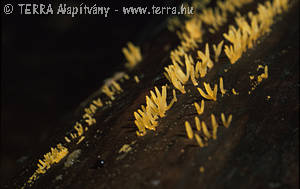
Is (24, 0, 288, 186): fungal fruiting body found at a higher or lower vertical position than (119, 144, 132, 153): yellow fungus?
higher

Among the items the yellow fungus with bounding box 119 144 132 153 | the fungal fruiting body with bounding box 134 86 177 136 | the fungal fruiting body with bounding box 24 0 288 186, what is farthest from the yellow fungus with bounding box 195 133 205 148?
the yellow fungus with bounding box 119 144 132 153

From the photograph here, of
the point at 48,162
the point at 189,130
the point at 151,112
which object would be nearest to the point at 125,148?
the point at 151,112

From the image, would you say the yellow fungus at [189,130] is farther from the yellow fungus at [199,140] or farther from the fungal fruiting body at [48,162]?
the fungal fruiting body at [48,162]

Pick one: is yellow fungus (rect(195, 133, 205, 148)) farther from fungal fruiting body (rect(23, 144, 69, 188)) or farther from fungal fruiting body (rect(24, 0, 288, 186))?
fungal fruiting body (rect(23, 144, 69, 188))

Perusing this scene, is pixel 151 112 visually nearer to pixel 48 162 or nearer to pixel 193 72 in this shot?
pixel 193 72

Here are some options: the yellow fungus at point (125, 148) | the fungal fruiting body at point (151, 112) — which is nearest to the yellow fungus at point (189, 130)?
the fungal fruiting body at point (151, 112)

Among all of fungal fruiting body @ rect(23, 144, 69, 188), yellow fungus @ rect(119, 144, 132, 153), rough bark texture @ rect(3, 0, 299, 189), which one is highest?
fungal fruiting body @ rect(23, 144, 69, 188)

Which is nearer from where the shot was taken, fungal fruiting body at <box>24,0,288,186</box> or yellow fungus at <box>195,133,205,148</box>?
yellow fungus at <box>195,133,205,148</box>

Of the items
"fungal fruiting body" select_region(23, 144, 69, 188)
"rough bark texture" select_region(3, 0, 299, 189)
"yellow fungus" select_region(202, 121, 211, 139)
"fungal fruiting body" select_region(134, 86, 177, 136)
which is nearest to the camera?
"rough bark texture" select_region(3, 0, 299, 189)

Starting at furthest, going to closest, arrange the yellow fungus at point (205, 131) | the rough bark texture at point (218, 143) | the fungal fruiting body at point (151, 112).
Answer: the fungal fruiting body at point (151, 112) → the yellow fungus at point (205, 131) → the rough bark texture at point (218, 143)

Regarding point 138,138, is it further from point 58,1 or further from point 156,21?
point 58,1

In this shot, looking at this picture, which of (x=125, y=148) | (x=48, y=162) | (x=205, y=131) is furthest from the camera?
(x=48, y=162)
